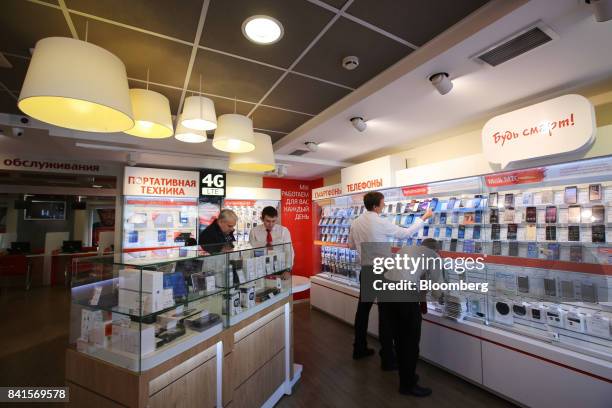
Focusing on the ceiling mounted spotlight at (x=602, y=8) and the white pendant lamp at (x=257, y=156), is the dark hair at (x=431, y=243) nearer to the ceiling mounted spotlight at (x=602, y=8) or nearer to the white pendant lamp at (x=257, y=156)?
the white pendant lamp at (x=257, y=156)

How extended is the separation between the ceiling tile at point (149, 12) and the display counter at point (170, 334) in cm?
172

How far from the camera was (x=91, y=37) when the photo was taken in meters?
2.31

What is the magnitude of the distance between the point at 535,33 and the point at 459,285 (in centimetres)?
269

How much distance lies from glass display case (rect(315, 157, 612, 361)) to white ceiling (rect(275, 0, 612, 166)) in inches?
33.1

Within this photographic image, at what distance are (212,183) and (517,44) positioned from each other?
5143mm

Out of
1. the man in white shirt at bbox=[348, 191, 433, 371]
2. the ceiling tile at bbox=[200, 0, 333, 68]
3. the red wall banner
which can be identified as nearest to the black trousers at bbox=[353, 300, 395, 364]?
the man in white shirt at bbox=[348, 191, 433, 371]

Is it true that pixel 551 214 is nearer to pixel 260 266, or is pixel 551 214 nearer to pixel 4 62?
pixel 260 266

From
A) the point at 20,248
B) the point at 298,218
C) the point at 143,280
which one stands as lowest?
the point at 20,248

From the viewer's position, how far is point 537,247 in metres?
2.96

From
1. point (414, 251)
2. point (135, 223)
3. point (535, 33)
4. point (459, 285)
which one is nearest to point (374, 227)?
point (414, 251)

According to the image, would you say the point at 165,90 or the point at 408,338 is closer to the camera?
the point at 408,338

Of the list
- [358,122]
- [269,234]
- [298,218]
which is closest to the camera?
[358,122]

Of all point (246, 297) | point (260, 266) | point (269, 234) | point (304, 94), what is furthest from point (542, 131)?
point (269, 234)

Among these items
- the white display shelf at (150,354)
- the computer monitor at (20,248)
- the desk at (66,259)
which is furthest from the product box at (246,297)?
the computer monitor at (20,248)
